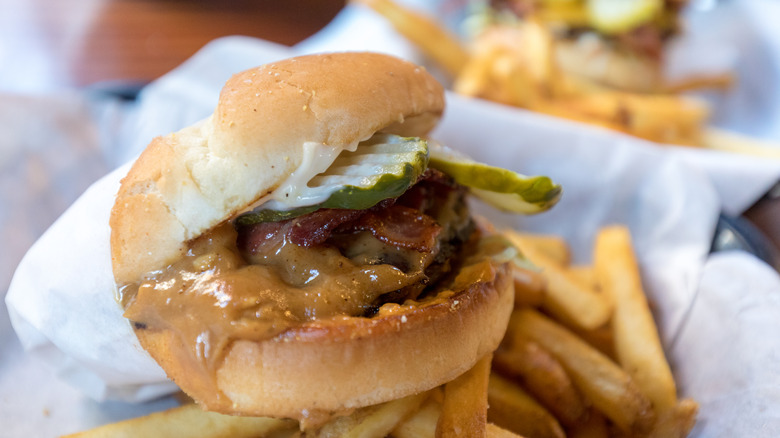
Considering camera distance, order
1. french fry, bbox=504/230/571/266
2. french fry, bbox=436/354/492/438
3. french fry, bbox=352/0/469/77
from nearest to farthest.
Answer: french fry, bbox=436/354/492/438, french fry, bbox=504/230/571/266, french fry, bbox=352/0/469/77

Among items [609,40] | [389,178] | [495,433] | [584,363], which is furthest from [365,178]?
[609,40]

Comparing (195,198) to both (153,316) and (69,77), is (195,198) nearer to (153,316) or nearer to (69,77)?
(153,316)

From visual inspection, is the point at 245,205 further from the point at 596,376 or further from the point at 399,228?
the point at 596,376

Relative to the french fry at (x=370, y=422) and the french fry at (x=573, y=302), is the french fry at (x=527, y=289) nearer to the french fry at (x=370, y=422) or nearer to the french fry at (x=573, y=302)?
the french fry at (x=573, y=302)

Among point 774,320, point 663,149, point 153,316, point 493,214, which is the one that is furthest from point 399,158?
point 663,149

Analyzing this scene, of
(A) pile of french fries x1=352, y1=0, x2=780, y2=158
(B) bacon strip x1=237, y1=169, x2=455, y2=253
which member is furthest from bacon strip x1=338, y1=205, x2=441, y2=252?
(A) pile of french fries x1=352, y1=0, x2=780, y2=158

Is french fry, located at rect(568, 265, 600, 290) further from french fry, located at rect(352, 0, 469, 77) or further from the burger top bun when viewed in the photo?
french fry, located at rect(352, 0, 469, 77)

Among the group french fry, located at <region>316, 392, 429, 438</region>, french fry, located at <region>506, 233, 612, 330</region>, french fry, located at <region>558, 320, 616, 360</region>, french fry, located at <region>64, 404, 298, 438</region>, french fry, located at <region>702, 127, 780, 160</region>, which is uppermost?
french fry, located at <region>316, 392, 429, 438</region>

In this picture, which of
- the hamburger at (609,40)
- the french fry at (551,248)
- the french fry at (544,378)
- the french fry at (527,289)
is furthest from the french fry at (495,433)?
the hamburger at (609,40)
